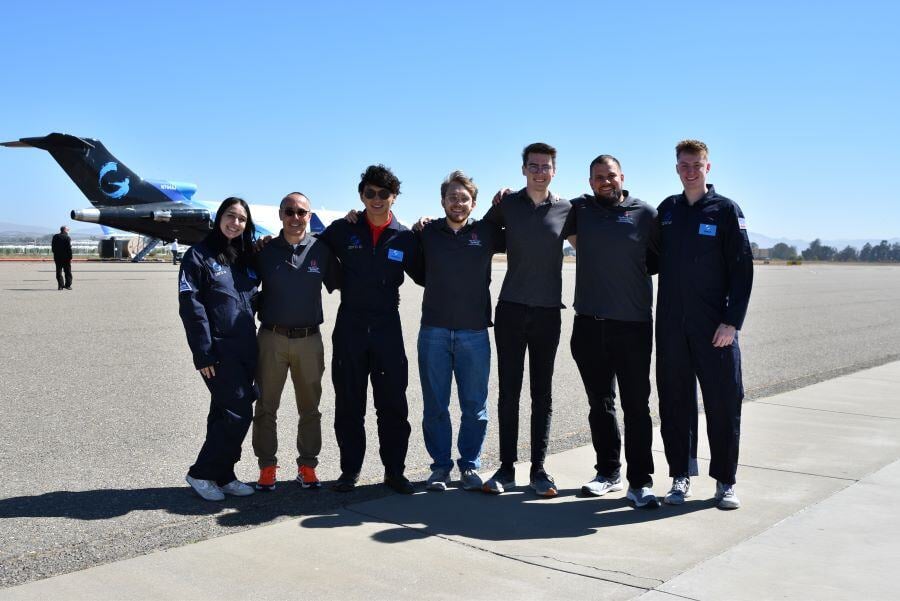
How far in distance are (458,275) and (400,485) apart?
1333 millimetres

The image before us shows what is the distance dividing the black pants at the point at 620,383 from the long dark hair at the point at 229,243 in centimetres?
213

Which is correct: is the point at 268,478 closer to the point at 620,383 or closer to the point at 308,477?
the point at 308,477

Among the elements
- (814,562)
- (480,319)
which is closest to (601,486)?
(480,319)

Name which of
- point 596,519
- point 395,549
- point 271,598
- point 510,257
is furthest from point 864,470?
point 271,598

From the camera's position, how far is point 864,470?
18.2 ft

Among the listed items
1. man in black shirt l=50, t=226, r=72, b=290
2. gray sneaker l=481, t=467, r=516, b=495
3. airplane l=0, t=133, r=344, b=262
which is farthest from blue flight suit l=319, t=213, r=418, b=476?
airplane l=0, t=133, r=344, b=262

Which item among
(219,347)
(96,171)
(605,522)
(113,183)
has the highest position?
(96,171)

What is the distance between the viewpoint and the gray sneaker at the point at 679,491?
16.2 ft

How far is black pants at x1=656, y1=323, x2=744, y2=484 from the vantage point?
5.02 m

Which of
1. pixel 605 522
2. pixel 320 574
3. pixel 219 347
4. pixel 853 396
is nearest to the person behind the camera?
pixel 320 574

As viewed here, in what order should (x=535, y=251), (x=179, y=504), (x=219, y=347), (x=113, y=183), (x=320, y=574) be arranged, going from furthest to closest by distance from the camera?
1. (x=113, y=183)
2. (x=535, y=251)
3. (x=219, y=347)
4. (x=179, y=504)
5. (x=320, y=574)

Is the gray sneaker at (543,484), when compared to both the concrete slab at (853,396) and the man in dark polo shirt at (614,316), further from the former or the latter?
the concrete slab at (853,396)

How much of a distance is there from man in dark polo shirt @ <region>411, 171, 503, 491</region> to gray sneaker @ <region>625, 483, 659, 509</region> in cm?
92

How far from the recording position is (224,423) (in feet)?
16.4
